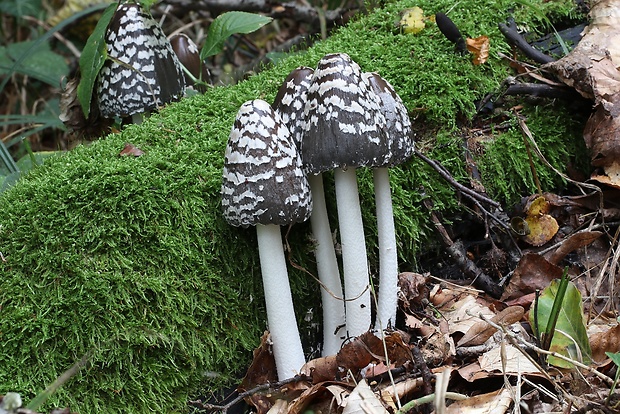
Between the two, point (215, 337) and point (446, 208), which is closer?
point (215, 337)

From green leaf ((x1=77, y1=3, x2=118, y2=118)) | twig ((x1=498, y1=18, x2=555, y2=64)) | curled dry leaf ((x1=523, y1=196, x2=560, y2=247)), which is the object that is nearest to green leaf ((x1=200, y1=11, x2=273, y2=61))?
green leaf ((x1=77, y1=3, x2=118, y2=118))

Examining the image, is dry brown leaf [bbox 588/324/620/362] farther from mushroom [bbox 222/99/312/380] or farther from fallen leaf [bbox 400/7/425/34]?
fallen leaf [bbox 400/7/425/34]

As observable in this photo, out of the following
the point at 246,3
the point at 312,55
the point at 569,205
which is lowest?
the point at 569,205

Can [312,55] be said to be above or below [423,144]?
above

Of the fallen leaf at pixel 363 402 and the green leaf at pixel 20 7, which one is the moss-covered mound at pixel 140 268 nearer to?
the fallen leaf at pixel 363 402

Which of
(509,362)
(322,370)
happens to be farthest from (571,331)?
(322,370)

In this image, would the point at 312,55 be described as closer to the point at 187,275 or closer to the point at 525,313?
the point at 187,275

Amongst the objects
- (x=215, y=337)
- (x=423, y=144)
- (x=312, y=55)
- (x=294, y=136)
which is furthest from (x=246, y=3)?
(x=215, y=337)
